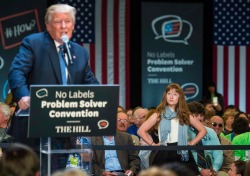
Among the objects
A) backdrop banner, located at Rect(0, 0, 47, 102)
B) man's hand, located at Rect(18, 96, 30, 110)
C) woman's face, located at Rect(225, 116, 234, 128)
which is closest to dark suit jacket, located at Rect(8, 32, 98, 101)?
man's hand, located at Rect(18, 96, 30, 110)

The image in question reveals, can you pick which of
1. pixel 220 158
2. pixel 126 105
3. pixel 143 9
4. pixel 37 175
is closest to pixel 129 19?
pixel 143 9

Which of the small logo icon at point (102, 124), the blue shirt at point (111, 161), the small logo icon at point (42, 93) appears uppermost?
the small logo icon at point (42, 93)

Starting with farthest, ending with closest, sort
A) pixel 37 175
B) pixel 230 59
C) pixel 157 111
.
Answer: pixel 230 59 → pixel 157 111 → pixel 37 175

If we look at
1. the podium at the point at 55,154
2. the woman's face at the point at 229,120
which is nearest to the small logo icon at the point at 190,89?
the woman's face at the point at 229,120

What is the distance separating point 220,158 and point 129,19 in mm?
9494

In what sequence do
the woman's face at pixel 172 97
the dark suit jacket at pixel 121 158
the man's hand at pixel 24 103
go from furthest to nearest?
the dark suit jacket at pixel 121 158 < the woman's face at pixel 172 97 < the man's hand at pixel 24 103

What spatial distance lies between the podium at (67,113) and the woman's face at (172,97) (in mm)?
3635

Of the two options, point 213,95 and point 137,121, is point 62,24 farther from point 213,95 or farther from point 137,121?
point 213,95

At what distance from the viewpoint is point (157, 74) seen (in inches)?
780

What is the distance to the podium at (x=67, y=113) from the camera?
20.3 feet

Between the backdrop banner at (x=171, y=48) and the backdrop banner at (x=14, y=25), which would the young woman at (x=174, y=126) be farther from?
the backdrop banner at (x=171, y=48)

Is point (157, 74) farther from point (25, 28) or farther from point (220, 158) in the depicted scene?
point (220, 158)

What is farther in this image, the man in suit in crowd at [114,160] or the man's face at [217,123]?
the man's face at [217,123]

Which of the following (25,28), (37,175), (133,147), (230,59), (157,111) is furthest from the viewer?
(230,59)
